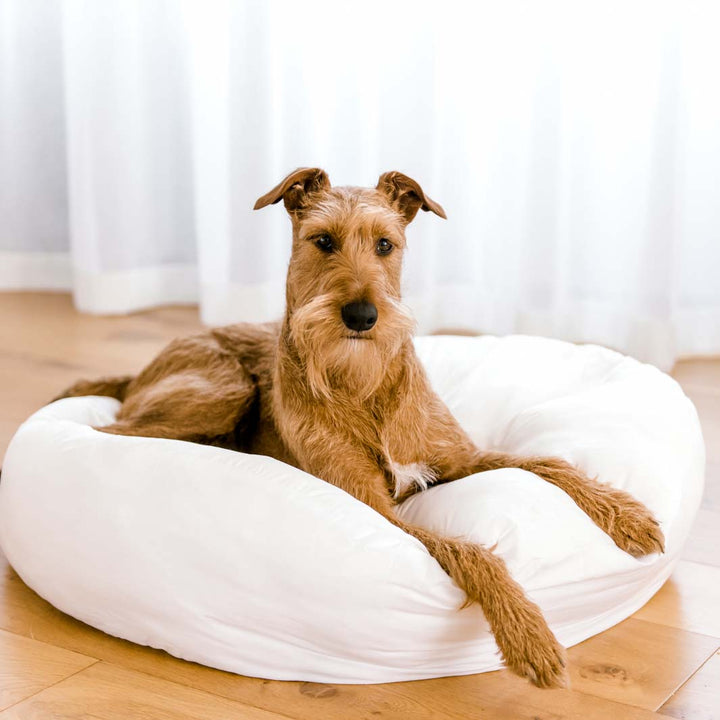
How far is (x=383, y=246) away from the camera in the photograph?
2.18m

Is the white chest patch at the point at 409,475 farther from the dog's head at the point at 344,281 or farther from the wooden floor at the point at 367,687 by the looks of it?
the wooden floor at the point at 367,687

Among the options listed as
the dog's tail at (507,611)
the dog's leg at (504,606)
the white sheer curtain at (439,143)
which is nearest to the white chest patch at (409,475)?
the dog's leg at (504,606)

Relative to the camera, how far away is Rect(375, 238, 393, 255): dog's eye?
7.10ft

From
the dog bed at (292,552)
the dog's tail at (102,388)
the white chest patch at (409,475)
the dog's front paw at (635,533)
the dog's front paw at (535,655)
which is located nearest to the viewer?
the dog's front paw at (535,655)

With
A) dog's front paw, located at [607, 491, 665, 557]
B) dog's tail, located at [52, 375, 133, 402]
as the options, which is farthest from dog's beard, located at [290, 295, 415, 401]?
dog's tail, located at [52, 375, 133, 402]

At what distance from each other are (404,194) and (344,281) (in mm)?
396

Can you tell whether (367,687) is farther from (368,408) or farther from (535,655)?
(368,408)

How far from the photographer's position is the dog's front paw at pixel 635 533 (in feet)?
7.00

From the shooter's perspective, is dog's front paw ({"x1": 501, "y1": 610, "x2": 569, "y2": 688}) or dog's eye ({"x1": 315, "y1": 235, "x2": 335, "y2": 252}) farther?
dog's eye ({"x1": 315, "y1": 235, "x2": 335, "y2": 252})

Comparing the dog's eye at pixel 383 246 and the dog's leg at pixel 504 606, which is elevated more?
the dog's eye at pixel 383 246

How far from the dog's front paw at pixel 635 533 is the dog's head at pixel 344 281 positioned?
1.81ft

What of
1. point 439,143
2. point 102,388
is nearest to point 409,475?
point 102,388

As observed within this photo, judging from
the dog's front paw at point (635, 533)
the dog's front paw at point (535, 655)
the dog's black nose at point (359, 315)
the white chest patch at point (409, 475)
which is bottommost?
the dog's front paw at point (535, 655)

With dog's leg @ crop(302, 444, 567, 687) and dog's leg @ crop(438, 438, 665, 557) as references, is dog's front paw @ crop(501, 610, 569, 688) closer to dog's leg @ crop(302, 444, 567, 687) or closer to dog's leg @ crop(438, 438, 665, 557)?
dog's leg @ crop(302, 444, 567, 687)
